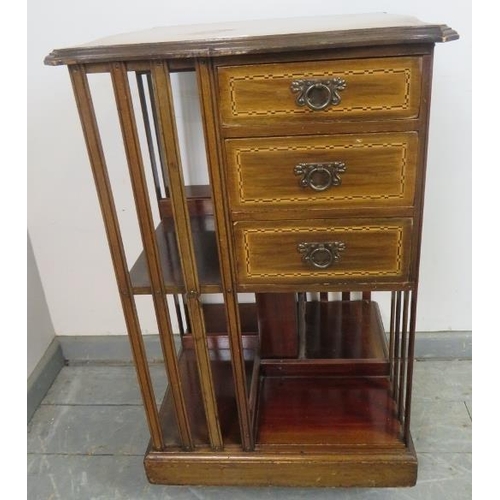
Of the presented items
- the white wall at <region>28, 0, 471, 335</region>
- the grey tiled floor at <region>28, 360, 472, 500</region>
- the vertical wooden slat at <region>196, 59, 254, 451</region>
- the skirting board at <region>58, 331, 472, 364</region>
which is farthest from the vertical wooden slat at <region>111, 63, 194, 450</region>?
the skirting board at <region>58, 331, 472, 364</region>

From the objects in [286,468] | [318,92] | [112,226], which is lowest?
[286,468]

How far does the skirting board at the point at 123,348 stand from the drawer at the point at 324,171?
86 centimetres

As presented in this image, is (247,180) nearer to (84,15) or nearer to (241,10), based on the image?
(241,10)

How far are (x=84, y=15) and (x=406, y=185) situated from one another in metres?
0.94

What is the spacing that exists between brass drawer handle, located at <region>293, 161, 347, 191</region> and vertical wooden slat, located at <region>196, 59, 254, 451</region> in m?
0.14

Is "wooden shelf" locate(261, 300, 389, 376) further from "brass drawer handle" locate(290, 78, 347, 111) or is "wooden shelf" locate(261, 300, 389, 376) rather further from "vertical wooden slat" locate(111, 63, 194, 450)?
"brass drawer handle" locate(290, 78, 347, 111)

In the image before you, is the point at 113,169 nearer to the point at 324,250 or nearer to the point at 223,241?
the point at 223,241

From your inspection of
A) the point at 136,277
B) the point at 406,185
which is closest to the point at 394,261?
the point at 406,185

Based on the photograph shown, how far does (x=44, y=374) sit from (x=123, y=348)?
0.83 feet

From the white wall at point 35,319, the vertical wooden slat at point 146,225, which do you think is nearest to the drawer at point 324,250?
the vertical wooden slat at point 146,225

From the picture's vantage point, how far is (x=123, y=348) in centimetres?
177

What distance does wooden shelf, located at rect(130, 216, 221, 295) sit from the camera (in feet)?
3.50

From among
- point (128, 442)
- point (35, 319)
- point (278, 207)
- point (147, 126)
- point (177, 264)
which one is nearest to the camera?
point (278, 207)

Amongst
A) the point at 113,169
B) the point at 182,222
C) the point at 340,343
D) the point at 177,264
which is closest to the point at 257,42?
the point at 182,222
